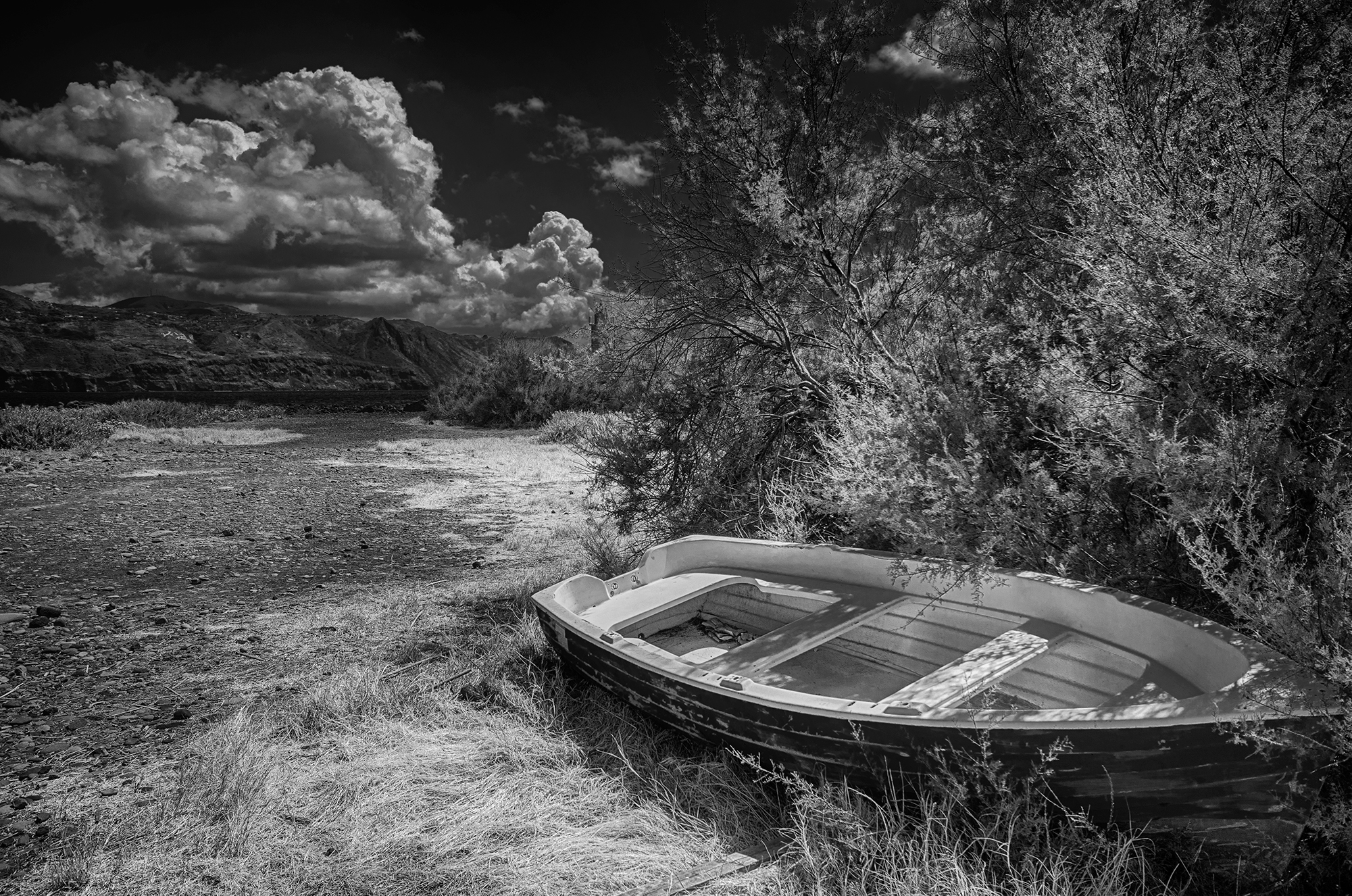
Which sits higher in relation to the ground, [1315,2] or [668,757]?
[1315,2]

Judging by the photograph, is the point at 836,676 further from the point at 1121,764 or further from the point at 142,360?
the point at 142,360

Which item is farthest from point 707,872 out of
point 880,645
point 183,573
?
point 183,573

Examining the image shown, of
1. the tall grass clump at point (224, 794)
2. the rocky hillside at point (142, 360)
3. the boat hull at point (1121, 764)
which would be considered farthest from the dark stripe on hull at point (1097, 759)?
the rocky hillside at point (142, 360)

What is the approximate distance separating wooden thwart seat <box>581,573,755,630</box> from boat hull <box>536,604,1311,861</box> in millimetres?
2015

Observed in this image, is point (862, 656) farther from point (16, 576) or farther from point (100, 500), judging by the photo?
point (100, 500)

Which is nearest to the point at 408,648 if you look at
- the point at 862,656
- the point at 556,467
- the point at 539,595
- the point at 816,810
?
the point at 539,595

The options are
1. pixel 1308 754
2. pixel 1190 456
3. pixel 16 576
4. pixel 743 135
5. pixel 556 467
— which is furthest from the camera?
pixel 556 467

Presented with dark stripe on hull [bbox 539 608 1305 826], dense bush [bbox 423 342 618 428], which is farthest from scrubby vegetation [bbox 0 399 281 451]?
dark stripe on hull [bbox 539 608 1305 826]

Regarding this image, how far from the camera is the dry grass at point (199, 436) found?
22766 mm

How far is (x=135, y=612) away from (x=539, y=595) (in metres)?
4.84

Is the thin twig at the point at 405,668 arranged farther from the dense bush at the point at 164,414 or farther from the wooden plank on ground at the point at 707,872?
the dense bush at the point at 164,414

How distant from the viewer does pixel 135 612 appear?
739 centimetres

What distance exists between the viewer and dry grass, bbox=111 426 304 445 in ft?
74.7

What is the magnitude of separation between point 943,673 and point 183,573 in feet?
28.5
